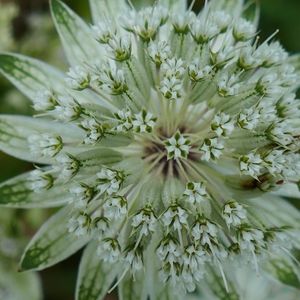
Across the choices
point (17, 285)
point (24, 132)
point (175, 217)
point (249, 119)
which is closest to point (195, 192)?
point (175, 217)

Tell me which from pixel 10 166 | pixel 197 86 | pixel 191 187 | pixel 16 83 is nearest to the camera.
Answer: pixel 191 187

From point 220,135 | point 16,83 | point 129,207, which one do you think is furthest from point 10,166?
point 220,135

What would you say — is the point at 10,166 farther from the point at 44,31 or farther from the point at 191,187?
the point at 191,187

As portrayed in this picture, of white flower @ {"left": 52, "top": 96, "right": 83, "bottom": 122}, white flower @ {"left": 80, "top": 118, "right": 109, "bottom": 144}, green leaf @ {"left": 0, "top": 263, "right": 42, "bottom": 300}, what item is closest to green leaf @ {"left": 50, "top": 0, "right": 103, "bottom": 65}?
white flower @ {"left": 52, "top": 96, "right": 83, "bottom": 122}

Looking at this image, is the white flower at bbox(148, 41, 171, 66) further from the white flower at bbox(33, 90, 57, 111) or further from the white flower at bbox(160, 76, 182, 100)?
the white flower at bbox(33, 90, 57, 111)

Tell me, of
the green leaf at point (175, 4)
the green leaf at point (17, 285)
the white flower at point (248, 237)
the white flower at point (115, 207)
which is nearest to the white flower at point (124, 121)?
the white flower at point (115, 207)
